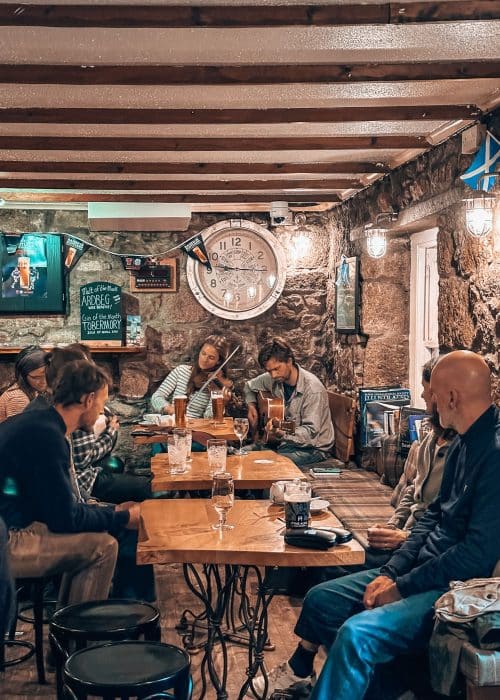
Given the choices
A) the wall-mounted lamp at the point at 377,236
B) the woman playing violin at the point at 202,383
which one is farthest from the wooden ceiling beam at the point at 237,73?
the woman playing violin at the point at 202,383

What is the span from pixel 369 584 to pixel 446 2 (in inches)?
81.3

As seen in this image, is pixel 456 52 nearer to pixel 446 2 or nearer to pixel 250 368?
pixel 446 2

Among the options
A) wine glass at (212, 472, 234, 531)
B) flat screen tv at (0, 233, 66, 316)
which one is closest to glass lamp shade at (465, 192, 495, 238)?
wine glass at (212, 472, 234, 531)

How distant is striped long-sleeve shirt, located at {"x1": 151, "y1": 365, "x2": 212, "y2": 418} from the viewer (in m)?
7.43

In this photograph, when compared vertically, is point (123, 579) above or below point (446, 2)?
below

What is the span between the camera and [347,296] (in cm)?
731

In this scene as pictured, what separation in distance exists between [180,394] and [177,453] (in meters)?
3.17

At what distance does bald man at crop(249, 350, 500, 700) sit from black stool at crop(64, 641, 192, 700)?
569 mm

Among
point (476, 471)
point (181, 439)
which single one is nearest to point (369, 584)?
point (476, 471)

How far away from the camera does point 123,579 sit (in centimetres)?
479

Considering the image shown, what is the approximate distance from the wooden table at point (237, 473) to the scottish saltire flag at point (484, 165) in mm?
1630

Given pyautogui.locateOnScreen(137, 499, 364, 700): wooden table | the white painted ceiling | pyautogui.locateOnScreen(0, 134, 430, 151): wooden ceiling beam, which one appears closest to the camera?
pyautogui.locateOnScreen(137, 499, 364, 700): wooden table

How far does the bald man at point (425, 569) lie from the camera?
9.91 feet

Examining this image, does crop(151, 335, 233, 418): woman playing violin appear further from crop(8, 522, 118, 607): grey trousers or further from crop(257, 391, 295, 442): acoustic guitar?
crop(8, 522, 118, 607): grey trousers
